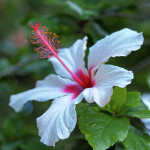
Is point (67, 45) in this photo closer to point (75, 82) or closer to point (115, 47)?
point (75, 82)

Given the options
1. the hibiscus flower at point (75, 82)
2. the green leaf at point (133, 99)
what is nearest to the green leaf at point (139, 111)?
the green leaf at point (133, 99)

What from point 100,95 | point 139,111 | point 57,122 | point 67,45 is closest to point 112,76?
point 100,95

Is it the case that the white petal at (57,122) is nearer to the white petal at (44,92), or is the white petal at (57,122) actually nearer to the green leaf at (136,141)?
the white petal at (44,92)

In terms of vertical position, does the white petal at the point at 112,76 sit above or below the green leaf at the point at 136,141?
above

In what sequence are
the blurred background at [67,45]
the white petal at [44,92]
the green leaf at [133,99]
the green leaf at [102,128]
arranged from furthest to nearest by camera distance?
1. the blurred background at [67,45]
2. the white petal at [44,92]
3. the green leaf at [133,99]
4. the green leaf at [102,128]

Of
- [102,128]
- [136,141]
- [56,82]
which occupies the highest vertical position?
[56,82]

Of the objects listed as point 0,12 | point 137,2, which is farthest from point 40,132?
point 0,12
